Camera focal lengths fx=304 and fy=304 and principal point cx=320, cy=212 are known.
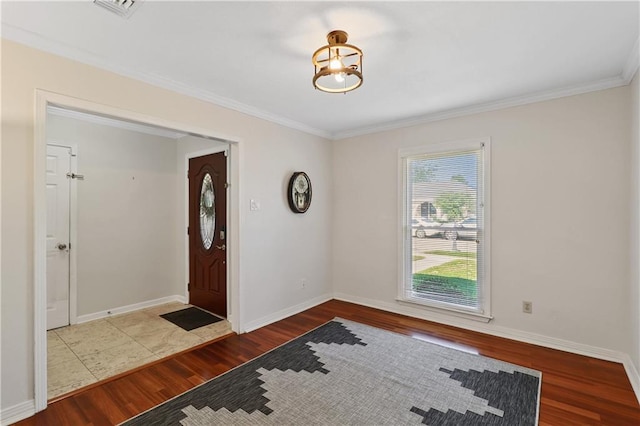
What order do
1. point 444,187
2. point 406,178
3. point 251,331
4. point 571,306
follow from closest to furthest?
1. point 571,306
2. point 251,331
3. point 444,187
4. point 406,178

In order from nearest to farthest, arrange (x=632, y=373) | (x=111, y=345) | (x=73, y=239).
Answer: (x=632, y=373), (x=111, y=345), (x=73, y=239)

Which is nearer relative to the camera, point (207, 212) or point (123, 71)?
point (123, 71)

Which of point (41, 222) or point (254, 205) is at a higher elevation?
point (254, 205)

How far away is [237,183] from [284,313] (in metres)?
1.79

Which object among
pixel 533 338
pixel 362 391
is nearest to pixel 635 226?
pixel 533 338

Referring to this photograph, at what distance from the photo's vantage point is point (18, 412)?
6.56ft

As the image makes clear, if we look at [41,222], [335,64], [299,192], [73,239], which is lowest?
[73,239]

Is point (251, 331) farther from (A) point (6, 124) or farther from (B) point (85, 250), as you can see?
(A) point (6, 124)

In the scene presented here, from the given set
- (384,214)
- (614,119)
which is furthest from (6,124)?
(614,119)

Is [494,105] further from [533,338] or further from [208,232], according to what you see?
[208,232]

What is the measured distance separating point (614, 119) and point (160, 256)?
5529mm

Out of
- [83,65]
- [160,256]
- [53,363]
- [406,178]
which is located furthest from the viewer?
[160,256]

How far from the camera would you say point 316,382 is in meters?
2.43

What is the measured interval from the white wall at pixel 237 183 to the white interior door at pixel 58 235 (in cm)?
183
